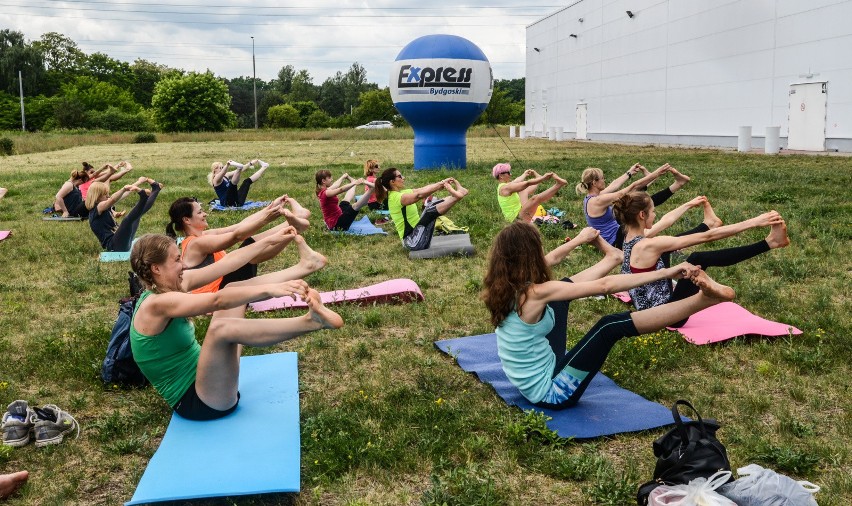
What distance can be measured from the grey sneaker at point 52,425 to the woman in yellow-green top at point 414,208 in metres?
6.07

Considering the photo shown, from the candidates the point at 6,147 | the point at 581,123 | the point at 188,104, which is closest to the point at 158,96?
the point at 188,104

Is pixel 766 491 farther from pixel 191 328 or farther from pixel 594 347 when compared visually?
pixel 191 328

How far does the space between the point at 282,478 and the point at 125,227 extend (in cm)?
832

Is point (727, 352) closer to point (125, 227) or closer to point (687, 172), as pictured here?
point (125, 227)

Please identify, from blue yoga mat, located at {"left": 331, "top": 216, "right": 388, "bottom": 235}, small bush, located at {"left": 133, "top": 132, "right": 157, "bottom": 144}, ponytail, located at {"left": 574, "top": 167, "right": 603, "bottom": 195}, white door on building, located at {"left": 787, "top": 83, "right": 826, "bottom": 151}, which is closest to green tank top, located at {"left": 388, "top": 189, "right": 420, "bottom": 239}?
blue yoga mat, located at {"left": 331, "top": 216, "right": 388, "bottom": 235}

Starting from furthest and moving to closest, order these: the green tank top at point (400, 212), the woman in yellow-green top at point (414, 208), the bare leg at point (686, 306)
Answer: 1. the green tank top at point (400, 212)
2. the woman in yellow-green top at point (414, 208)
3. the bare leg at point (686, 306)

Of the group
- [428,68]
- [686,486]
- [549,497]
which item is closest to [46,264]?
[549,497]

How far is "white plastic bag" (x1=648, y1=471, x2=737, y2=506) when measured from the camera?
10.8ft

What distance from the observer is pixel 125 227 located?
11.2 m

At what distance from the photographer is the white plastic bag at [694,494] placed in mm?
3287

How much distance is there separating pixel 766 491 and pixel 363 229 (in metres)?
10.4

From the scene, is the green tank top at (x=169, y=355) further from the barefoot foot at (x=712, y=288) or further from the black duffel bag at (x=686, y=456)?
the barefoot foot at (x=712, y=288)

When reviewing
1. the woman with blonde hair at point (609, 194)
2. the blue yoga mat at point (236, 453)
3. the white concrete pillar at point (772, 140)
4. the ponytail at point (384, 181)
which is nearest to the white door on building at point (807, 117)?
the white concrete pillar at point (772, 140)

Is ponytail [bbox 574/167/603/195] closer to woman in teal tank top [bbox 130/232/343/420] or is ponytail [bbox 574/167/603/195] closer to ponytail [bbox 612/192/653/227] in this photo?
ponytail [bbox 612/192/653/227]
